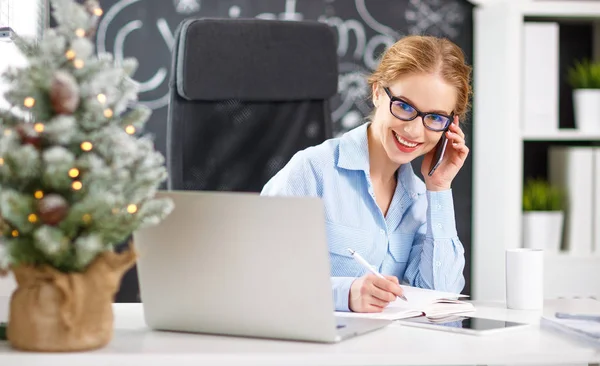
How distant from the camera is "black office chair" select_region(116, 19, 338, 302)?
7.12ft

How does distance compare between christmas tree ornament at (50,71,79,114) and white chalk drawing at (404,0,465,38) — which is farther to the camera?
white chalk drawing at (404,0,465,38)

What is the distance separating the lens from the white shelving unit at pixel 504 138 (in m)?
2.85

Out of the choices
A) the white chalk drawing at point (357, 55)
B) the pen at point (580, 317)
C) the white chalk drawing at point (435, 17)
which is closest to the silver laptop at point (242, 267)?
the pen at point (580, 317)

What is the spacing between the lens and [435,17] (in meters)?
3.07

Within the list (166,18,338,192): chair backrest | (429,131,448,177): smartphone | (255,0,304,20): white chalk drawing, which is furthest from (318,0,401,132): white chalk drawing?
(429,131,448,177): smartphone

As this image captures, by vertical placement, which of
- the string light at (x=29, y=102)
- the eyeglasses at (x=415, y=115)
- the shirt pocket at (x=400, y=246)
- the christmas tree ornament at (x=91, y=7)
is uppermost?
the christmas tree ornament at (x=91, y=7)

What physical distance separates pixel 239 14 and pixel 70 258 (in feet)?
6.51

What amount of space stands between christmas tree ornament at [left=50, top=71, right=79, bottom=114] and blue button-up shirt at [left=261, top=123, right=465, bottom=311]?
87 cm

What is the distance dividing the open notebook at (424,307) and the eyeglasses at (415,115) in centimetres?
39

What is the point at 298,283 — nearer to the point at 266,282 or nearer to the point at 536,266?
the point at 266,282

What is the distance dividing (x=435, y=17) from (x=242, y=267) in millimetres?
2081

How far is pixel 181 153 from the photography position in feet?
7.23

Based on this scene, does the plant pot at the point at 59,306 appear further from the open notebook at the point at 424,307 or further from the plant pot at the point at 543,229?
the plant pot at the point at 543,229

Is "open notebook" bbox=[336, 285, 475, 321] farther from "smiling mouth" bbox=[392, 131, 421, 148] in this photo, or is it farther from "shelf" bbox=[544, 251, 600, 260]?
"shelf" bbox=[544, 251, 600, 260]
